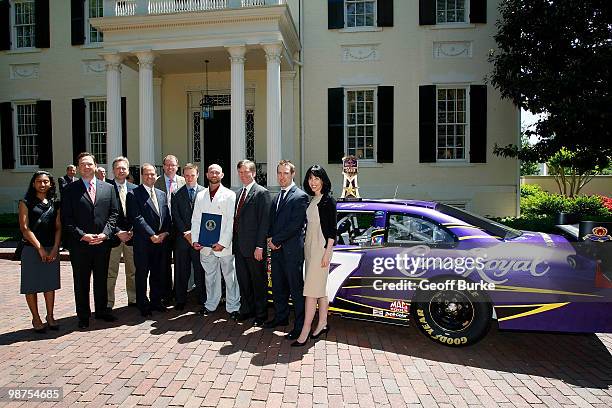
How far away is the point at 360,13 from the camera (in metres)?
14.0

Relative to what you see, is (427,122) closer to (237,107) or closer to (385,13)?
(385,13)

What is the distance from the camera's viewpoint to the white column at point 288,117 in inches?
545

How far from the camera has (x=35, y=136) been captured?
1557 centimetres

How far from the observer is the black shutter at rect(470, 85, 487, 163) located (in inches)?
524

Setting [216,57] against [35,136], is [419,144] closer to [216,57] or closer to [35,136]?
[216,57]

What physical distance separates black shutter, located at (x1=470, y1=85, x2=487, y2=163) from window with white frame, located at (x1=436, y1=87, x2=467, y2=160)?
30cm

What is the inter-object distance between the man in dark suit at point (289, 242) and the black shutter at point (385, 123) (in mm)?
9105

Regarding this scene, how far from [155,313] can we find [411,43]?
11191 mm

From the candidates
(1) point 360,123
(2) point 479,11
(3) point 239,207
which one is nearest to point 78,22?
(1) point 360,123

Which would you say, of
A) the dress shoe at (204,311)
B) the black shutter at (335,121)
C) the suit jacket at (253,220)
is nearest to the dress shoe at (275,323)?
the suit jacket at (253,220)

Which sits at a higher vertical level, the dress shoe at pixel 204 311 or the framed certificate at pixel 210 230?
the framed certificate at pixel 210 230

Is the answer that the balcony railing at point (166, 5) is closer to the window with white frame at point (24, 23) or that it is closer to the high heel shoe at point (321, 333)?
the window with white frame at point (24, 23)

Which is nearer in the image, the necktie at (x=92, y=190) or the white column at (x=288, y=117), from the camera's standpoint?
the necktie at (x=92, y=190)

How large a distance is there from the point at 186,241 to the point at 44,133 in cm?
1212
